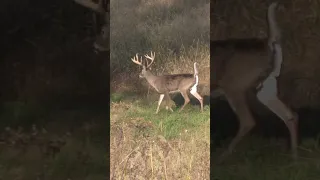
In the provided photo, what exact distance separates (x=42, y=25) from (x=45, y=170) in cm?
157

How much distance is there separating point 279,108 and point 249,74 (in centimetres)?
48

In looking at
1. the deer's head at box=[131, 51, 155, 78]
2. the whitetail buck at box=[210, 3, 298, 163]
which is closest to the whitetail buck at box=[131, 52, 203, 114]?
the deer's head at box=[131, 51, 155, 78]

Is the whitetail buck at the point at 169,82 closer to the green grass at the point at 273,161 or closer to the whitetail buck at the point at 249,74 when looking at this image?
the whitetail buck at the point at 249,74

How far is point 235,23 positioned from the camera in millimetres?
5441

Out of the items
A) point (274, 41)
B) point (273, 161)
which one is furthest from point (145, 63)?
point (273, 161)

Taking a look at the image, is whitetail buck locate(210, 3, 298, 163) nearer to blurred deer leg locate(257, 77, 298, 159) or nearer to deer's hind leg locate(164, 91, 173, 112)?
blurred deer leg locate(257, 77, 298, 159)

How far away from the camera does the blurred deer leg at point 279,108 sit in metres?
5.42

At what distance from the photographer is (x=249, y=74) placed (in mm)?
5488

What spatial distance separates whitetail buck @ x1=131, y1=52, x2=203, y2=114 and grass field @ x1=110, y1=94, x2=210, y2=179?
0.14 metres

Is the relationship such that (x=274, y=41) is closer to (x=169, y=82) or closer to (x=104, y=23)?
(x=169, y=82)

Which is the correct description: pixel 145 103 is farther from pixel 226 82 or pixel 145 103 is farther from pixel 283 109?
pixel 283 109

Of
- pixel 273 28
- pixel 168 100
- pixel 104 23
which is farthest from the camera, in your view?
pixel 168 100

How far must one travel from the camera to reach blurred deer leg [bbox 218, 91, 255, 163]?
17.9ft

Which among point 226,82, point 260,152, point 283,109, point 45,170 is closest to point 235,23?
point 226,82
